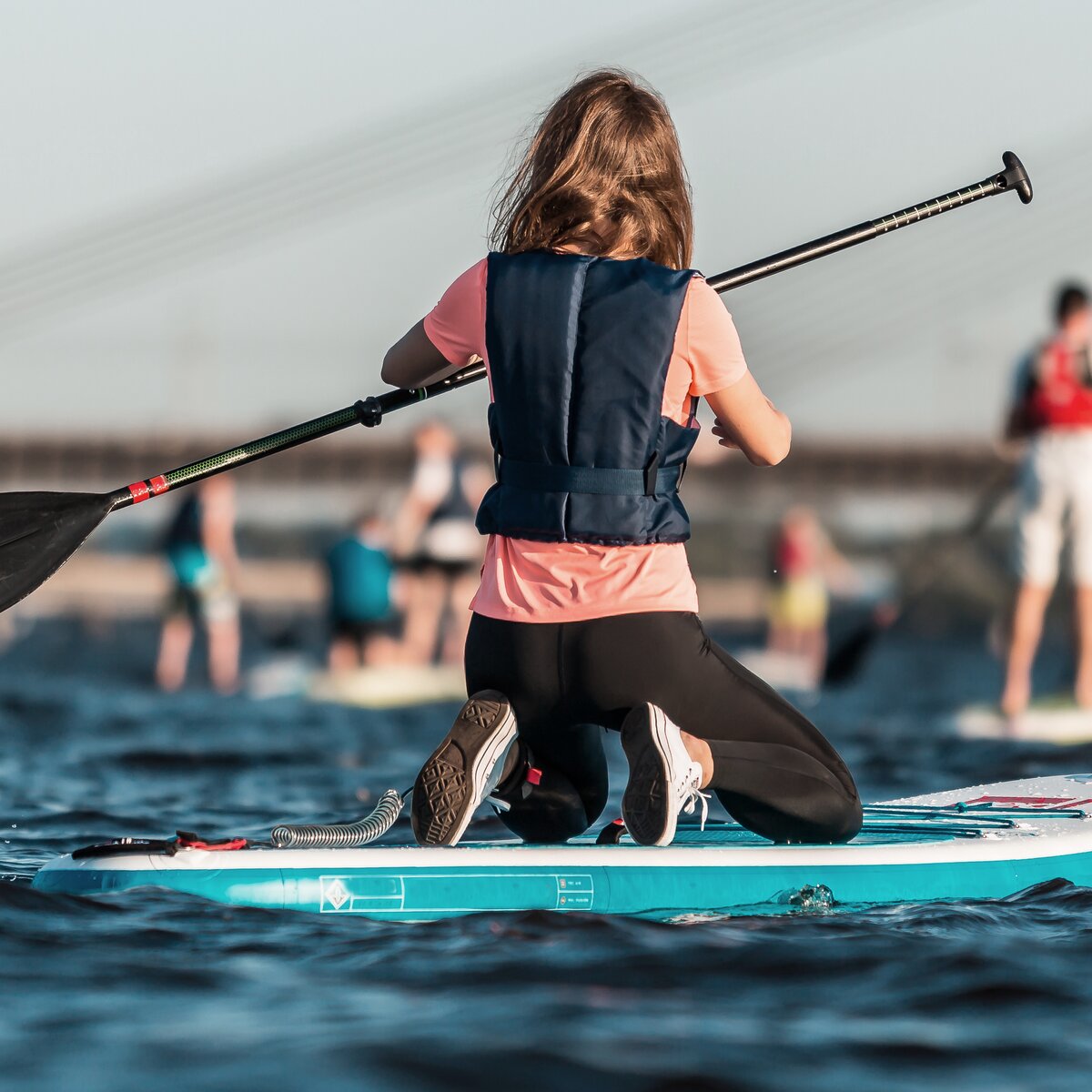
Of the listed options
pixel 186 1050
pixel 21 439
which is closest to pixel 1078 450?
pixel 186 1050

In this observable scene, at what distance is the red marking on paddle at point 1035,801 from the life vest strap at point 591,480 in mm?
1724

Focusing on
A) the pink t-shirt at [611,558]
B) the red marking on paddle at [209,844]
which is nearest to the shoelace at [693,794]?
the pink t-shirt at [611,558]

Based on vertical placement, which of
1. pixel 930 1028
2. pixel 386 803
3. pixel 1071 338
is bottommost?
pixel 930 1028

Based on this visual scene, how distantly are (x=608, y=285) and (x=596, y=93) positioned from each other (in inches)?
16.6

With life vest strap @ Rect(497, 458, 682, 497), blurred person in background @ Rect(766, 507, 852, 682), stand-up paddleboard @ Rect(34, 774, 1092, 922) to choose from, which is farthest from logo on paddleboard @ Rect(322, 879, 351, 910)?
blurred person in background @ Rect(766, 507, 852, 682)

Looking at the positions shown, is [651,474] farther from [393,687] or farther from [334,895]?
[393,687]

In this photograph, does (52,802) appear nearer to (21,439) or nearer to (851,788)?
(851,788)

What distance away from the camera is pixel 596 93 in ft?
11.2

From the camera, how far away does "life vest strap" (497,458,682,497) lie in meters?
3.29

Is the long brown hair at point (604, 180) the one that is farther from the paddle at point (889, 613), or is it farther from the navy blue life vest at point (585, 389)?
the paddle at point (889, 613)

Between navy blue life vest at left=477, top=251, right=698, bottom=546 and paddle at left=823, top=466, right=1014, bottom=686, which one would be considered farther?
paddle at left=823, top=466, right=1014, bottom=686

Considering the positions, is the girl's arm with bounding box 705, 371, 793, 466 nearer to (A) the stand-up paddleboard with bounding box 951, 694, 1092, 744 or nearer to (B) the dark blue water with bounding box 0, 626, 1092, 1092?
(B) the dark blue water with bounding box 0, 626, 1092, 1092

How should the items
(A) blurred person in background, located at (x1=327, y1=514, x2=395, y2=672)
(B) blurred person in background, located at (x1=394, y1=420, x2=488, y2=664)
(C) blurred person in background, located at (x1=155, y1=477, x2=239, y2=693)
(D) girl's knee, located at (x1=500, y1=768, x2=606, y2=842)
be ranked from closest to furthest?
1. (D) girl's knee, located at (x1=500, y1=768, x2=606, y2=842)
2. (B) blurred person in background, located at (x1=394, y1=420, x2=488, y2=664)
3. (A) blurred person in background, located at (x1=327, y1=514, x2=395, y2=672)
4. (C) blurred person in background, located at (x1=155, y1=477, x2=239, y2=693)

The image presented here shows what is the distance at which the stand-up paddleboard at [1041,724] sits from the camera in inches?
317
